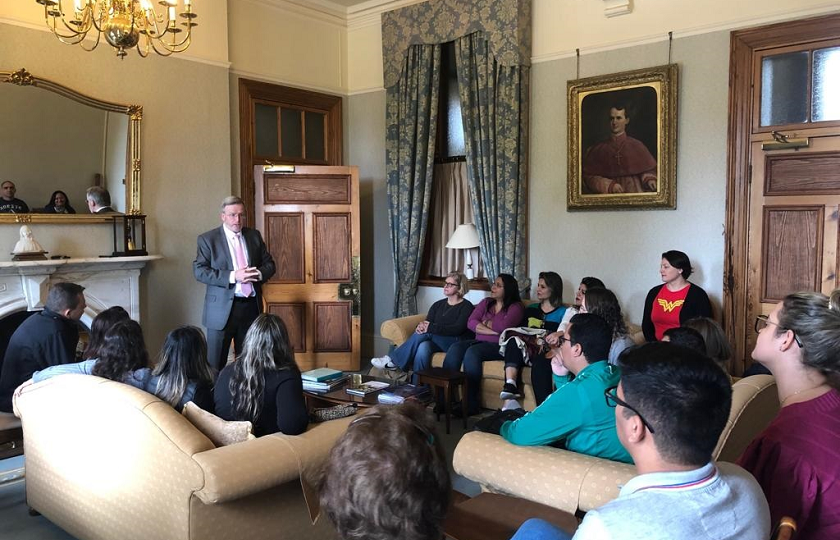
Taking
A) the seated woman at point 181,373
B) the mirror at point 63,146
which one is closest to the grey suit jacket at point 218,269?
the mirror at point 63,146

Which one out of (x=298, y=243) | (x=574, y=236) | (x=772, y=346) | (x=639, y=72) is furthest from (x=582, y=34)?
(x=772, y=346)

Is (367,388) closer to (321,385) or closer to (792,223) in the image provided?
(321,385)

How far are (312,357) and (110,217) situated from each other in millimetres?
2232

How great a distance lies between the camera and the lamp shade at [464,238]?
6.21 metres

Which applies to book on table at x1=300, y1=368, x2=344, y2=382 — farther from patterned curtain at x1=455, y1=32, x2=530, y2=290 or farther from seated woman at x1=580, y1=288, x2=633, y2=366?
patterned curtain at x1=455, y1=32, x2=530, y2=290

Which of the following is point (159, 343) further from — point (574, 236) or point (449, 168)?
point (574, 236)

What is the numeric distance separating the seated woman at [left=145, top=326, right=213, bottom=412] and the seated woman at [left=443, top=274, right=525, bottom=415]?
2453 mm

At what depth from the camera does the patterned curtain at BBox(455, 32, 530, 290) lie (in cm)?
591

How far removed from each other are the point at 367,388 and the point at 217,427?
5.11 feet

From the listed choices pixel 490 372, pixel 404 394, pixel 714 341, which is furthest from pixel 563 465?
pixel 490 372

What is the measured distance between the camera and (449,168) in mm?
6746

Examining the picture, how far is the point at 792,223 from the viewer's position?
15.6ft

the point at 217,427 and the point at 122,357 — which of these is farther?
the point at 122,357

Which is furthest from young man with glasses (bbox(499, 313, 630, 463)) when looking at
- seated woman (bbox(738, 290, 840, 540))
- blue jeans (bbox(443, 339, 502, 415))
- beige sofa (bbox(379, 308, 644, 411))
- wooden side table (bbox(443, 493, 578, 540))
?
blue jeans (bbox(443, 339, 502, 415))
